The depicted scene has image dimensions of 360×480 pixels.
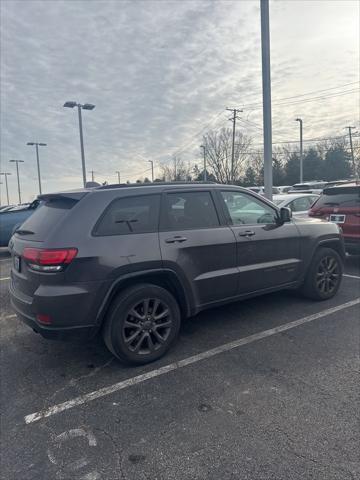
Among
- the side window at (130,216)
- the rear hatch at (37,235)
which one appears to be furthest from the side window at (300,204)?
the rear hatch at (37,235)

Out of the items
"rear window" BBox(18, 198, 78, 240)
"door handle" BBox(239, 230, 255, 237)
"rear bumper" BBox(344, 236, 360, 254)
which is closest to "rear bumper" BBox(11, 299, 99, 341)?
"rear window" BBox(18, 198, 78, 240)

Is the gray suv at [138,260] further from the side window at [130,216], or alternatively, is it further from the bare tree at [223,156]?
the bare tree at [223,156]

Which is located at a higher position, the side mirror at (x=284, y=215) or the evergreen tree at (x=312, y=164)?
the evergreen tree at (x=312, y=164)

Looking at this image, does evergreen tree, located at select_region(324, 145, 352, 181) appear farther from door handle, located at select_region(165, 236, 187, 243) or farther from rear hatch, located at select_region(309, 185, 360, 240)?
door handle, located at select_region(165, 236, 187, 243)

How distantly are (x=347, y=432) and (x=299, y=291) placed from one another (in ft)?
9.70

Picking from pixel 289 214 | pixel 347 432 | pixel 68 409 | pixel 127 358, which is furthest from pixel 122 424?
pixel 289 214

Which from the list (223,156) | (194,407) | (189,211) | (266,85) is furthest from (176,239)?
(223,156)

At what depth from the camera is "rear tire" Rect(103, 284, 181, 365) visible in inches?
129

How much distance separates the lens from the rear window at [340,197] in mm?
6918

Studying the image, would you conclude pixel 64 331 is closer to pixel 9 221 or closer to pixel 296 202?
pixel 296 202

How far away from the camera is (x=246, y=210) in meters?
4.48

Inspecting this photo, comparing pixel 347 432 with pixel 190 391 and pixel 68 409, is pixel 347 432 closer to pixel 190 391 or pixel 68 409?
pixel 190 391

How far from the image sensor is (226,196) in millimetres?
4254

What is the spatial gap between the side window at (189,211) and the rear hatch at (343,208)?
3960mm
